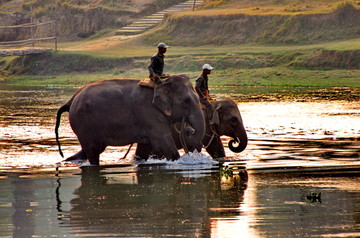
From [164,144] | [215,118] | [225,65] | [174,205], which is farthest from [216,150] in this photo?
[225,65]

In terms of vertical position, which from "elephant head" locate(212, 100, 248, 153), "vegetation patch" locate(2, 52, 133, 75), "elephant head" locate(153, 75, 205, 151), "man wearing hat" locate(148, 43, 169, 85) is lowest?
"vegetation patch" locate(2, 52, 133, 75)

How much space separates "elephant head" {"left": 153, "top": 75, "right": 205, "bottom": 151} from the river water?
0.72m

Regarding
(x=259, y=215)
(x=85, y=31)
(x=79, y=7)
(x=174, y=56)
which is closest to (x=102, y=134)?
(x=259, y=215)

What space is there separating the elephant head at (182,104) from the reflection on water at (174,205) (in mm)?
1082

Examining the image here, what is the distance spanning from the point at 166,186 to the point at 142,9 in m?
63.0

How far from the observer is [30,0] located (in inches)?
3361

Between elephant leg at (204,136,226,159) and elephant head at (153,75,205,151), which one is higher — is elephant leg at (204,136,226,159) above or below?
below

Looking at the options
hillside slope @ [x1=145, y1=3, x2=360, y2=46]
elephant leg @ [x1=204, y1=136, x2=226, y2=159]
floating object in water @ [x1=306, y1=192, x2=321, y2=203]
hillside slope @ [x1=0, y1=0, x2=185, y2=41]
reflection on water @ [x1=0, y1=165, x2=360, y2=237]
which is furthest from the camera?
hillside slope @ [x1=0, y1=0, x2=185, y2=41]

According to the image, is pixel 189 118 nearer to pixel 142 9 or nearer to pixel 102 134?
pixel 102 134

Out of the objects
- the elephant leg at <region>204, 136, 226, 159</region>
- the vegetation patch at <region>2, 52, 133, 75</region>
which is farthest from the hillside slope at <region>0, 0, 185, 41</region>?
the elephant leg at <region>204, 136, 226, 159</region>

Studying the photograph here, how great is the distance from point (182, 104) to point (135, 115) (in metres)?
0.91

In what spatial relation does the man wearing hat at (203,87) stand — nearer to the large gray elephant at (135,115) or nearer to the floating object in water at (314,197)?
the large gray elephant at (135,115)

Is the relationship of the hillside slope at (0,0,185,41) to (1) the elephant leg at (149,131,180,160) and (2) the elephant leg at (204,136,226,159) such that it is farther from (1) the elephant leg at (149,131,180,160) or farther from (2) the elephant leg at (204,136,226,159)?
(1) the elephant leg at (149,131,180,160)

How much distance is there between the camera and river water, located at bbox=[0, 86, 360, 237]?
10.8 metres
